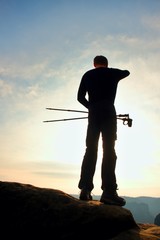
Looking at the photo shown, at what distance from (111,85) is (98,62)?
35.8 inches

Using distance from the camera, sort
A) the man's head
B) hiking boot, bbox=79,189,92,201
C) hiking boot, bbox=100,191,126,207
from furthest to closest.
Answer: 1. the man's head
2. hiking boot, bbox=79,189,92,201
3. hiking boot, bbox=100,191,126,207

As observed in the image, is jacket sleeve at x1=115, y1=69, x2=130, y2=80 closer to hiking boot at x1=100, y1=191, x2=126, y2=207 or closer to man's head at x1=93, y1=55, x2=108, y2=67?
man's head at x1=93, y1=55, x2=108, y2=67

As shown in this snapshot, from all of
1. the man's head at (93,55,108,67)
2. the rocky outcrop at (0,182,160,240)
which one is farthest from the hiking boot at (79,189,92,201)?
the man's head at (93,55,108,67)

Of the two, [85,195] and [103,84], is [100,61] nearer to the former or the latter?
[103,84]

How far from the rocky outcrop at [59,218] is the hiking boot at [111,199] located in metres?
0.46

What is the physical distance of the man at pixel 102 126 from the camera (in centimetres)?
793

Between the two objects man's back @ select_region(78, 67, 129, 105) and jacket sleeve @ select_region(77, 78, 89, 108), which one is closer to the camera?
man's back @ select_region(78, 67, 129, 105)

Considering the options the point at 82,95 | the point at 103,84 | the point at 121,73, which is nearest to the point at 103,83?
the point at 103,84

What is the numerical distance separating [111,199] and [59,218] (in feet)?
6.20

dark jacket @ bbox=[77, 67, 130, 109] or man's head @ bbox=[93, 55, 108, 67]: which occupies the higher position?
man's head @ bbox=[93, 55, 108, 67]

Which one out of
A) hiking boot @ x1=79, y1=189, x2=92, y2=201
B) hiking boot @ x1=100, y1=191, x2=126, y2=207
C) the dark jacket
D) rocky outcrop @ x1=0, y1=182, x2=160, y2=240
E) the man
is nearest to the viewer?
rocky outcrop @ x1=0, y1=182, x2=160, y2=240

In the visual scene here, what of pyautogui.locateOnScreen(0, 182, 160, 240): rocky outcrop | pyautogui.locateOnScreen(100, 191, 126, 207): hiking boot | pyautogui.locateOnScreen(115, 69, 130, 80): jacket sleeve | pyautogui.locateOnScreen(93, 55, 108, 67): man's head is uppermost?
pyautogui.locateOnScreen(93, 55, 108, 67): man's head

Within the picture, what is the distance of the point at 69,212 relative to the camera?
652 cm

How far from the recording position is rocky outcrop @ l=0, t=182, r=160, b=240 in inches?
247
